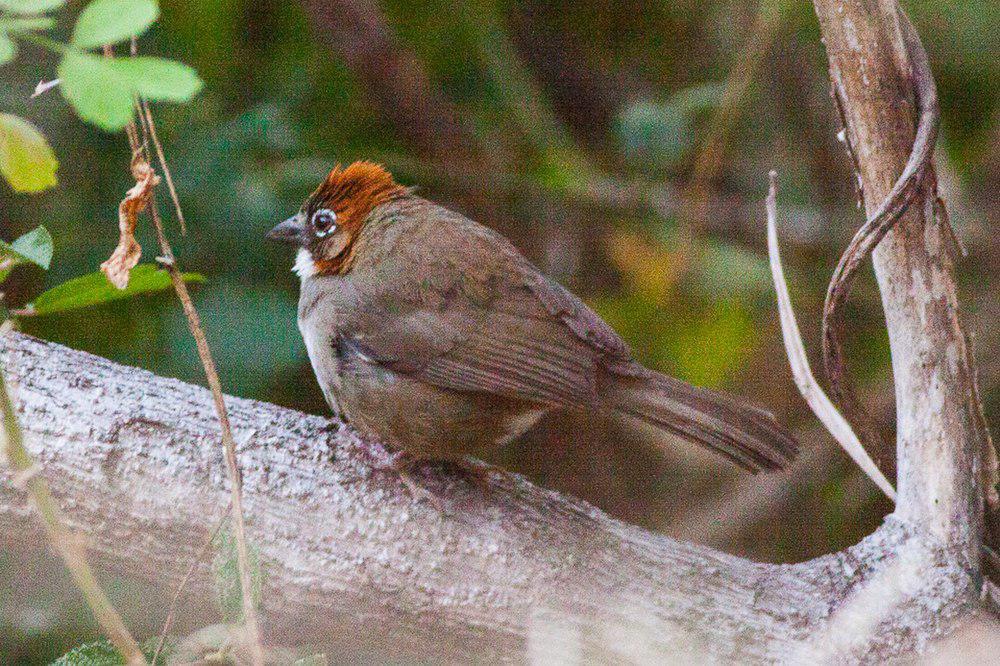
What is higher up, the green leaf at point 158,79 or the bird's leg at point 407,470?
the green leaf at point 158,79

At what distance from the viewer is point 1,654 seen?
3119mm

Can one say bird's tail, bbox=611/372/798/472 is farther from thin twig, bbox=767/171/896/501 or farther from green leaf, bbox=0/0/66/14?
green leaf, bbox=0/0/66/14

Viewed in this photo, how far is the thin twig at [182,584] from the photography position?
7.34 ft

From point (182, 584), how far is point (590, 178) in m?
2.98

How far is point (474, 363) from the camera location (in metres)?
2.95

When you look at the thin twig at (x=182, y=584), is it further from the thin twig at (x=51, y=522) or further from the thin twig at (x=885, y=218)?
the thin twig at (x=885, y=218)

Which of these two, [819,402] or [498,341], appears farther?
[498,341]

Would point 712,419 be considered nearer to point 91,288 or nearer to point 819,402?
A: point 819,402

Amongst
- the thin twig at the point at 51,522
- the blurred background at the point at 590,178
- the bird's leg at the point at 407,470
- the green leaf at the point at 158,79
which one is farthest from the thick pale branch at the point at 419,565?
the blurred background at the point at 590,178

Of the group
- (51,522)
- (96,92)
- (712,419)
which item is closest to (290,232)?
(712,419)

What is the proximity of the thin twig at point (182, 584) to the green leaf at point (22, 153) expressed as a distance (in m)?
0.92

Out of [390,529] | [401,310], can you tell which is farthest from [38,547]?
[401,310]

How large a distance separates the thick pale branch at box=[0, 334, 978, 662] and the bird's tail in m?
0.33

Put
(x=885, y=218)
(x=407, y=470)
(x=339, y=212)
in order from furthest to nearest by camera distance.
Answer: (x=339, y=212) < (x=407, y=470) < (x=885, y=218)
